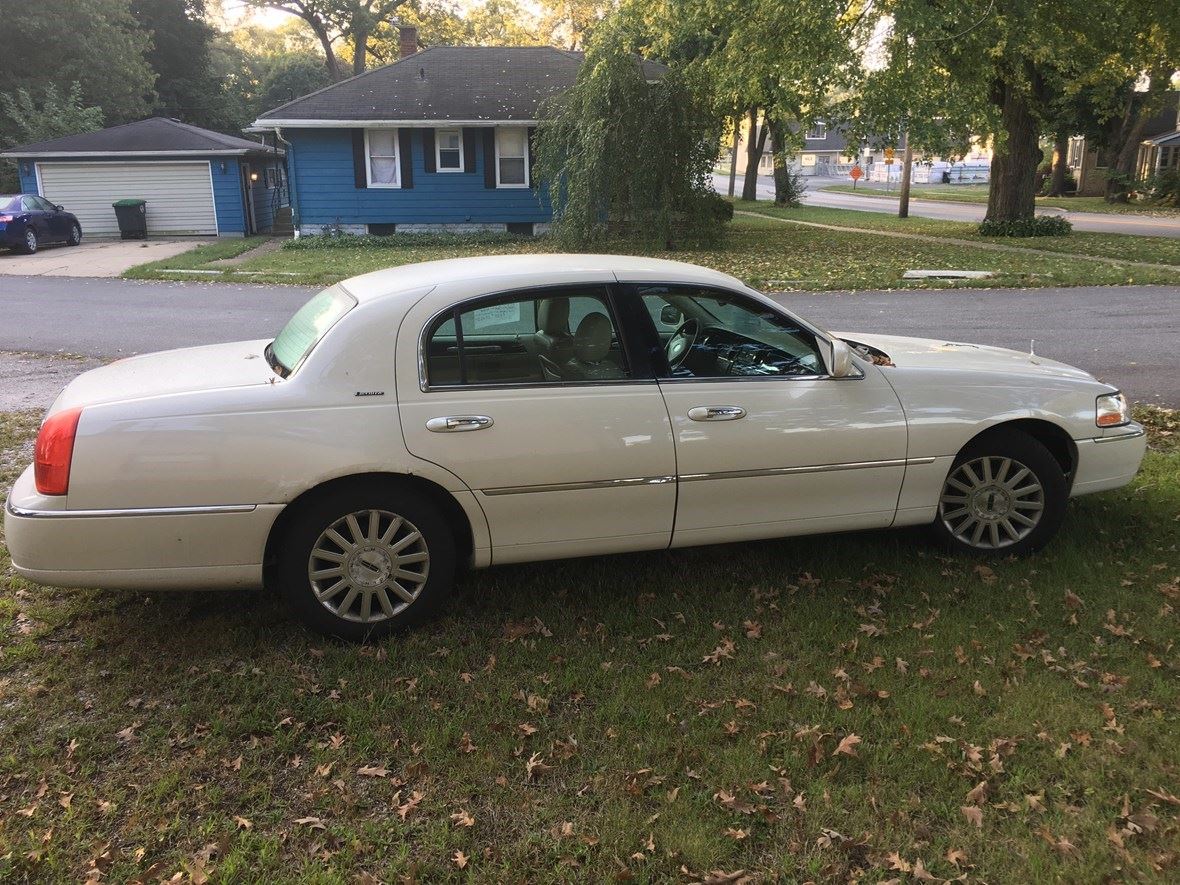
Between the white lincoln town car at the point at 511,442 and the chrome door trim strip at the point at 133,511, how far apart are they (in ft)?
0.04

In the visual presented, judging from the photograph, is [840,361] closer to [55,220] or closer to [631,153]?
[631,153]

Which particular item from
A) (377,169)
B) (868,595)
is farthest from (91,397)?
(377,169)

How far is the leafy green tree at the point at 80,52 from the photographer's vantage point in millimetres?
33781

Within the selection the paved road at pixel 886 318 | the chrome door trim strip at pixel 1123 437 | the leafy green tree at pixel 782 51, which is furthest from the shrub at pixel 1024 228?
the chrome door trim strip at pixel 1123 437

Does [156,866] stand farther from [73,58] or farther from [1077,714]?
[73,58]

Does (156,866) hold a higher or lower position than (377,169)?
lower

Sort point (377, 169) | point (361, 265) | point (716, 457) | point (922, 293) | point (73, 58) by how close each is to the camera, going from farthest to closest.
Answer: point (73, 58) → point (377, 169) → point (361, 265) → point (922, 293) → point (716, 457)

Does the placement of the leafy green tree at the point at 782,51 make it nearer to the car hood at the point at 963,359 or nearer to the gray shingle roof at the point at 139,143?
the car hood at the point at 963,359

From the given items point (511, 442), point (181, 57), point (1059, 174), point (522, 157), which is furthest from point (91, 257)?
point (1059, 174)

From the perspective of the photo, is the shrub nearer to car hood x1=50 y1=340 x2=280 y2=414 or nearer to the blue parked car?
car hood x1=50 y1=340 x2=280 y2=414

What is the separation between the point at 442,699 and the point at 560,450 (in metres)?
1.14

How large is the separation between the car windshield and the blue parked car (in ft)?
77.5

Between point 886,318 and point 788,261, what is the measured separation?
6994 millimetres

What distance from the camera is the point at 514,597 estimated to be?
186 inches
